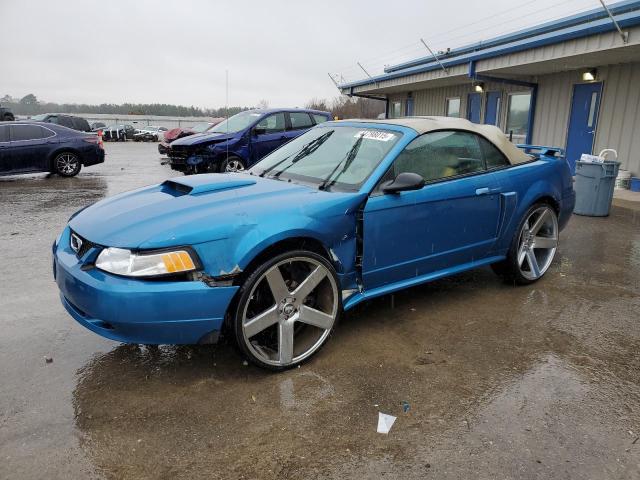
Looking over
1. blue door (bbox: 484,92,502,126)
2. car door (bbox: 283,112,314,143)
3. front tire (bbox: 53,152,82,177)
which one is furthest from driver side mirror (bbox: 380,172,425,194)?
blue door (bbox: 484,92,502,126)

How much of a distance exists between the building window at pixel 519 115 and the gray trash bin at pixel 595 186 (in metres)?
6.30

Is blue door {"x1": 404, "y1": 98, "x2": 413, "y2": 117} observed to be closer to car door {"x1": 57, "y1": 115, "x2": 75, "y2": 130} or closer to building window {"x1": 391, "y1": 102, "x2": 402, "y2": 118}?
building window {"x1": 391, "y1": 102, "x2": 402, "y2": 118}

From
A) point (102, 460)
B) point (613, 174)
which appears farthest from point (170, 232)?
point (613, 174)

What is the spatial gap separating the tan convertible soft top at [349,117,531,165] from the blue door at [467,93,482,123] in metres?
12.1

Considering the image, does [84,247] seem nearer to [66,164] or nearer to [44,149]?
[44,149]

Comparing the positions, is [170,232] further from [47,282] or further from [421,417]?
[47,282]

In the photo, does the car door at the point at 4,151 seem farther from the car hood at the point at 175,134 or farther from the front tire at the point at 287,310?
the front tire at the point at 287,310

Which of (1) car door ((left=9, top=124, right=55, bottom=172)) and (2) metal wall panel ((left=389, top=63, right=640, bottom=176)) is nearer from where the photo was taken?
(2) metal wall panel ((left=389, top=63, right=640, bottom=176))

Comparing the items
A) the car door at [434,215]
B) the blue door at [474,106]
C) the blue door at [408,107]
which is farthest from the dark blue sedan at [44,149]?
the blue door at [408,107]

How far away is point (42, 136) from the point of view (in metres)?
11.8

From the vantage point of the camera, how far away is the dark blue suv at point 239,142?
10.5 metres

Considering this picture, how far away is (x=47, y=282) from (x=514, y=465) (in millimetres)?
4285

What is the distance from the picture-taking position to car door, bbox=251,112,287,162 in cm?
1072

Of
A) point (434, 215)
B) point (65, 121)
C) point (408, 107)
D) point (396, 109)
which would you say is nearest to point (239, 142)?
point (434, 215)
